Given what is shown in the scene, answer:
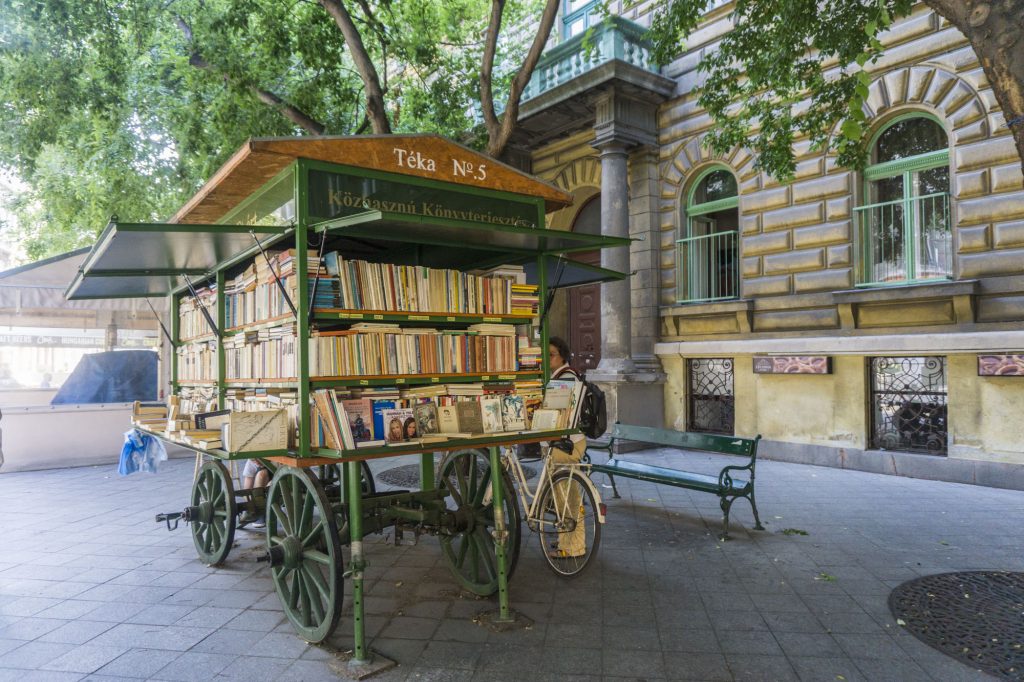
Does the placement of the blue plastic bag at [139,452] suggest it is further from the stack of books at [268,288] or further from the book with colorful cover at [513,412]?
the book with colorful cover at [513,412]

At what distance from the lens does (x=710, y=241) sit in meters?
12.3

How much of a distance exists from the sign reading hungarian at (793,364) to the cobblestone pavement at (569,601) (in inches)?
115

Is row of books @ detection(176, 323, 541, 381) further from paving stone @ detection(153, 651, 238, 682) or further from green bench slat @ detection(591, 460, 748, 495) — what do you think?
green bench slat @ detection(591, 460, 748, 495)

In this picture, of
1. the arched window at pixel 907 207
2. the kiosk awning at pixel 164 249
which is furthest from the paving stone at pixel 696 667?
the arched window at pixel 907 207

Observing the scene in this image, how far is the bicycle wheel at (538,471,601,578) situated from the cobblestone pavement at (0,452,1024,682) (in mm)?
149

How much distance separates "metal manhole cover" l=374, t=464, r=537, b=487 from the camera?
8945 mm

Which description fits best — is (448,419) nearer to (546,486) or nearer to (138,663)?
(546,486)

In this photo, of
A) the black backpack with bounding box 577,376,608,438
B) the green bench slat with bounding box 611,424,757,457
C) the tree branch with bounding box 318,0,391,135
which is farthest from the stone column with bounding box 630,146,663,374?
the black backpack with bounding box 577,376,608,438

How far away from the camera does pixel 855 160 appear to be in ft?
23.0

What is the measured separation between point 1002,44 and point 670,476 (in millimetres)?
4552

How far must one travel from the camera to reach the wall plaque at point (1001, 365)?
8.14m

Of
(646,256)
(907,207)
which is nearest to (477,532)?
(907,207)

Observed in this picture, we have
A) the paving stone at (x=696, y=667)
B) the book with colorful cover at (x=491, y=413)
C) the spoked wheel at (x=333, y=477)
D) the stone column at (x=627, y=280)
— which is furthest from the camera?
the stone column at (x=627, y=280)

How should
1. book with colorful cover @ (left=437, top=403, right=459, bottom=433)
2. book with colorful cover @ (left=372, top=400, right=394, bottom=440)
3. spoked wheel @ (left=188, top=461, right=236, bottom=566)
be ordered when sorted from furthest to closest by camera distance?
spoked wheel @ (left=188, top=461, right=236, bottom=566), book with colorful cover @ (left=437, top=403, right=459, bottom=433), book with colorful cover @ (left=372, top=400, right=394, bottom=440)
